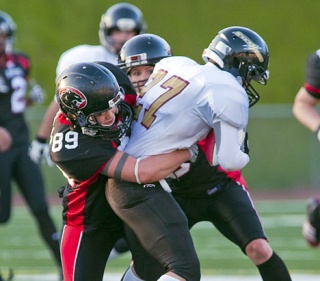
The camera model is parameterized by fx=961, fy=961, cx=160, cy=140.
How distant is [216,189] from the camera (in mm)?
5148

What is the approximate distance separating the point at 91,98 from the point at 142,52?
695mm

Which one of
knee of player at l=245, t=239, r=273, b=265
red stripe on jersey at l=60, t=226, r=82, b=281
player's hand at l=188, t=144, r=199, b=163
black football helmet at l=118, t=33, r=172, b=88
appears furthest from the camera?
knee of player at l=245, t=239, r=273, b=265

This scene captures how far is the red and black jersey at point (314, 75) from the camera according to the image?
19.3ft

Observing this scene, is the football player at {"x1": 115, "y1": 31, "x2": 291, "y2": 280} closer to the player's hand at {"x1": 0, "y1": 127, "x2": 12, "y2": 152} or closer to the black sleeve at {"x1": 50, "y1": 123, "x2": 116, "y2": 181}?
the black sleeve at {"x1": 50, "y1": 123, "x2": 116, "y2": 181}

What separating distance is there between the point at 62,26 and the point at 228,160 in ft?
40.9

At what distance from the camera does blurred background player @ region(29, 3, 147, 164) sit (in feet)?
20.6

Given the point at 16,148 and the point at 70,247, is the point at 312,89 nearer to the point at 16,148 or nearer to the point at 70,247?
the point at 70,247

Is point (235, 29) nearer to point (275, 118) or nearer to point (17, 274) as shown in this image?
point (17, 274)

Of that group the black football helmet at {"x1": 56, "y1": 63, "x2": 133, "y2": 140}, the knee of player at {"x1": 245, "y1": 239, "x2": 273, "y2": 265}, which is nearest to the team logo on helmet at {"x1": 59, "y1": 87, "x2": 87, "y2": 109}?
the black football helmet at {"x1": 56, "y1": 63, "x2": 133, "y2": 140}

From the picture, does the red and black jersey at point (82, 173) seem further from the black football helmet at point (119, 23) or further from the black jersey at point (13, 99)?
the black jersey at point (13, 99)

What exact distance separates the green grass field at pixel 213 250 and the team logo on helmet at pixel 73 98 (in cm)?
276

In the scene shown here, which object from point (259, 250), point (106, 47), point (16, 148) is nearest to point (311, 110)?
point (259, 250)

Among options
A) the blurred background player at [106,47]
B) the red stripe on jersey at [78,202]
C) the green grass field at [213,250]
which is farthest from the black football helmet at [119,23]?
the red stripe on jersey at [78,202]

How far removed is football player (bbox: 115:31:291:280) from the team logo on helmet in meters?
0.62
